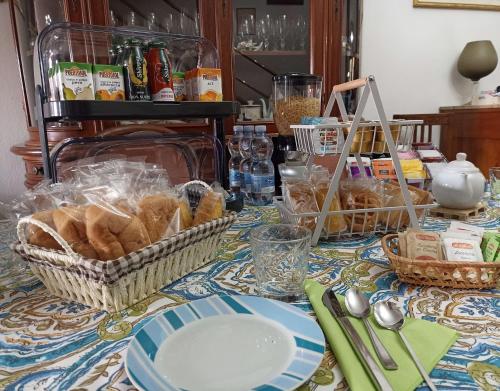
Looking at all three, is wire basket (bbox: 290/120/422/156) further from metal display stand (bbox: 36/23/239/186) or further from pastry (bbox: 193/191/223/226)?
metal display stand (bbox: 36/23/239/186)

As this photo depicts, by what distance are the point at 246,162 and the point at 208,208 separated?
2.03 feet

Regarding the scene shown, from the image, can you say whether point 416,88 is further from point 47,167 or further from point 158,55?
point 47,167

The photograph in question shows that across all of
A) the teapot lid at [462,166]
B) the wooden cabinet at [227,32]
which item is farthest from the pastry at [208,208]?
the wooden cabinet at [227,32]

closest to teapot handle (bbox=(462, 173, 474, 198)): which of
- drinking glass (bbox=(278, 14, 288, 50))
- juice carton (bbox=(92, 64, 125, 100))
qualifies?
juice carton (bbox=(92, 64, 125, 100))

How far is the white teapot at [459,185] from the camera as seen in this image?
0.90m

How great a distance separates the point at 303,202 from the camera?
0.78 m

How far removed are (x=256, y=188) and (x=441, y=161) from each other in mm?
605

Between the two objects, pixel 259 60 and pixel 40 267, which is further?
pixel 259 60

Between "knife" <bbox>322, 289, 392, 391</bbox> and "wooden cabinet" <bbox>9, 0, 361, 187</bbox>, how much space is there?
1267 mm

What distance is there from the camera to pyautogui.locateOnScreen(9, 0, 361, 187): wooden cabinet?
1.50m

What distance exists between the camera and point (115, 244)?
519mm

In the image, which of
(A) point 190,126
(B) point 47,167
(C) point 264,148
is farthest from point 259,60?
(B) point 47,167

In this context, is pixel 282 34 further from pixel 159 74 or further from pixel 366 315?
pixel 366 315

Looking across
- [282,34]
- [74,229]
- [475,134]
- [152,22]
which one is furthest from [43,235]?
[475,134]
